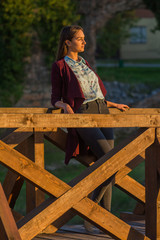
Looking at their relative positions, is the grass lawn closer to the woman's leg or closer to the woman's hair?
the woman's leg

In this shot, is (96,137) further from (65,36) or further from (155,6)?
(155,6)

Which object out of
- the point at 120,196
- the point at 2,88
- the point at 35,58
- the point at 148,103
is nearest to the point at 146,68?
the point at 148,103

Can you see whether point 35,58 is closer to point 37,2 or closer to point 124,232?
point 37,2

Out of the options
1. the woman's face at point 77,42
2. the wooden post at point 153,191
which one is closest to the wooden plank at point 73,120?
the wooden post at point 153,191

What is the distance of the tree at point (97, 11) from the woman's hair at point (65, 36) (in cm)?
1398

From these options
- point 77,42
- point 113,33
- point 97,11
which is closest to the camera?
point 77,42

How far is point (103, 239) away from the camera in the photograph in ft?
14.8

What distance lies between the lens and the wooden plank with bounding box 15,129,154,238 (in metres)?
3.59

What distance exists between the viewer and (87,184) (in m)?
3.76

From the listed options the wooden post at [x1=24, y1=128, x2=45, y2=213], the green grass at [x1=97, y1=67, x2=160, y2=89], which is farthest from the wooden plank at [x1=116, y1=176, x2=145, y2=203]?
the green grass at [x1=97, y1=67, x2=160, y2=89]

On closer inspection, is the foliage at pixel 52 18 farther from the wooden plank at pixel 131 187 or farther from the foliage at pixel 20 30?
the wooden plank at pixel 131 187

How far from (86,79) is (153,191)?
39.8 inches

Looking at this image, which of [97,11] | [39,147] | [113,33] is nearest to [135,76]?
[113,33]

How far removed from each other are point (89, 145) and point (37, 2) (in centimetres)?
1082
